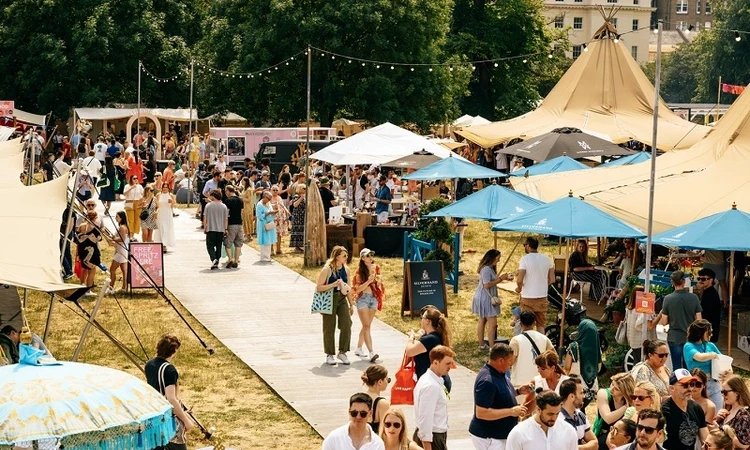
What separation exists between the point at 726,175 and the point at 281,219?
11169 millimetres

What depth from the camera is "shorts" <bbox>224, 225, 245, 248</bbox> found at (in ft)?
78.2

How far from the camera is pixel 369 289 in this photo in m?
15.8

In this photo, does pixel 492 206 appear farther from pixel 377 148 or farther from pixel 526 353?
pixel 526 353

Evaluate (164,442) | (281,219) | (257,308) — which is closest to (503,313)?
(257,308)

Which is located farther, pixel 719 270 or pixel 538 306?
pixel 719 270

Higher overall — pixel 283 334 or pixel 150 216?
pixel 150 216

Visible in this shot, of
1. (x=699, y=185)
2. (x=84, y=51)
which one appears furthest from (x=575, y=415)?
(x=84, y=51)

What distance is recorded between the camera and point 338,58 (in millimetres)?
50688

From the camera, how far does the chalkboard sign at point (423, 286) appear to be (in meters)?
19.3

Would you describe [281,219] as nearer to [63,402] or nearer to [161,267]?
[161,267]

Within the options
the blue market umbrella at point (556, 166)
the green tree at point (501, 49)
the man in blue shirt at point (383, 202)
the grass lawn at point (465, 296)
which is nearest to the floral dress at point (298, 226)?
the grass lawn at point (465, 296)

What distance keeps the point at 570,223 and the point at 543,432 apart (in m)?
7.74

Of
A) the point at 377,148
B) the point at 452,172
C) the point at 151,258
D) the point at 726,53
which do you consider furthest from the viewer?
the point at 726,53

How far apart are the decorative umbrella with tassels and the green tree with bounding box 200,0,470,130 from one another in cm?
4177
